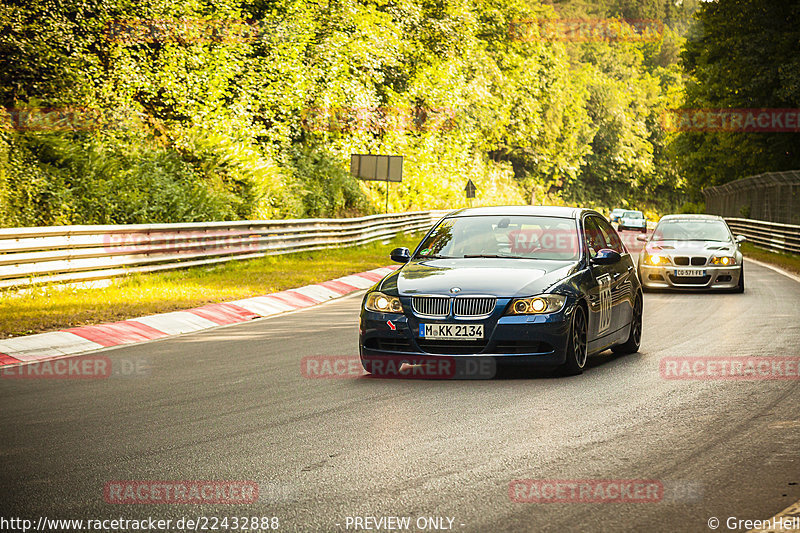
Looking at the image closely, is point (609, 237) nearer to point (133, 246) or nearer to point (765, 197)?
point (133, 246)

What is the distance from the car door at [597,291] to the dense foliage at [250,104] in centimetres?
1216

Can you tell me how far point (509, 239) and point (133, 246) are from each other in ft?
31.7

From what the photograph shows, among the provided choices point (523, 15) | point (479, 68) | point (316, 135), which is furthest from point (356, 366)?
point (523, 15)

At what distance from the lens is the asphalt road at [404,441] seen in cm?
506

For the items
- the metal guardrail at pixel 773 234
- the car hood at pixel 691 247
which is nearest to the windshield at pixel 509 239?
the car hood at pixel 691 247

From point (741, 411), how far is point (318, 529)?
4.13m

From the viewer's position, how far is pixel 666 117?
101125mm

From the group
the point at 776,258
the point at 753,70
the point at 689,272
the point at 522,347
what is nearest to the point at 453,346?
the point at 522,347

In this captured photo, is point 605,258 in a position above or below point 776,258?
above

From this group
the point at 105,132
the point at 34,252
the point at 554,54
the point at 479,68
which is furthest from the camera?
the point at 554,54

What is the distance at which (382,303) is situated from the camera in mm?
9164

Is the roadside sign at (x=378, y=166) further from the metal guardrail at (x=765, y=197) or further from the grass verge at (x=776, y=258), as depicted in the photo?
the metal guardrail at (x=765, y=197)

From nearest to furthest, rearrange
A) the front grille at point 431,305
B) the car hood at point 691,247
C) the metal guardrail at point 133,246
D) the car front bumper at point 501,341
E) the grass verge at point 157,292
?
1. the car front bumper at point 501,341
2. the front grille at point 431,305
3. the grass verge at point 157,292
4. the metal guardrail at point 133,246
5. the car hood at point 691,247

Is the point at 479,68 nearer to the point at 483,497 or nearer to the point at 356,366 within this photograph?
the point at 356,366
